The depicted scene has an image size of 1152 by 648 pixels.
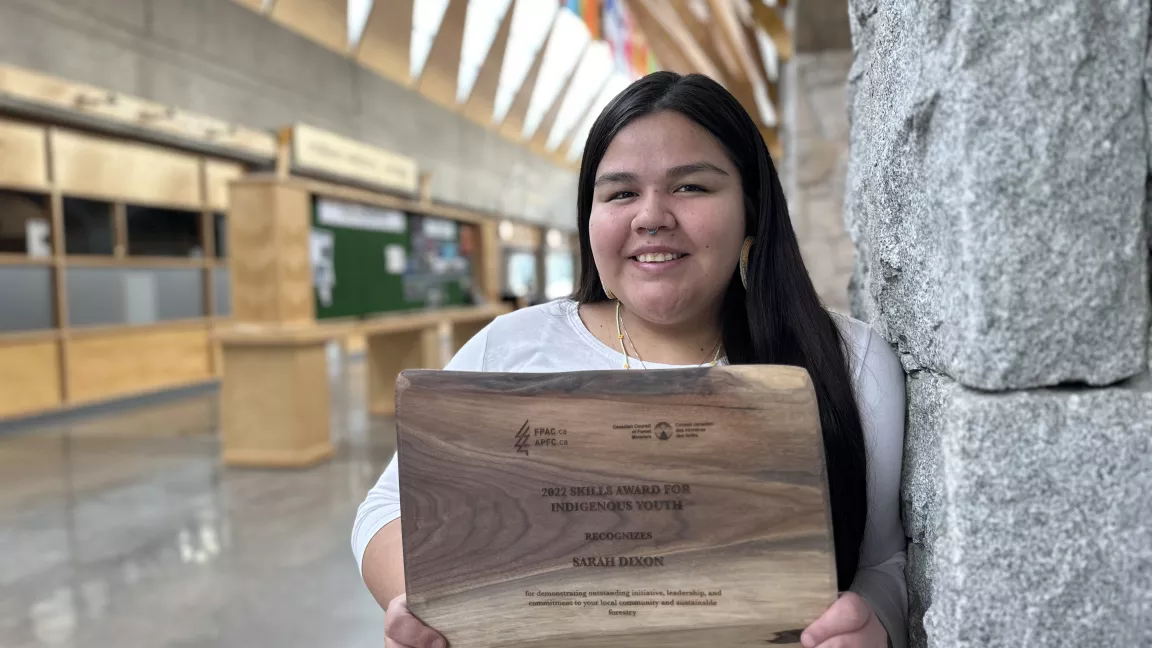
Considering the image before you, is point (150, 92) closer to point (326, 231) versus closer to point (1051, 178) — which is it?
point (326, 231)

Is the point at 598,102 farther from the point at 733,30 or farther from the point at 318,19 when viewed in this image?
A: the point at 733,30

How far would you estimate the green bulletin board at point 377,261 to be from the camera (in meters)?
5.51

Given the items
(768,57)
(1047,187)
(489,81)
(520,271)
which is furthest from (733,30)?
(520,271)

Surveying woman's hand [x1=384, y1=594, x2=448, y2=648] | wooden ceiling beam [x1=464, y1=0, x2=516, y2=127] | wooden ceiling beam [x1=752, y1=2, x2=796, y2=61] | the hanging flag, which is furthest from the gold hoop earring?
the hanging flag

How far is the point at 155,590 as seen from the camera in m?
3.08

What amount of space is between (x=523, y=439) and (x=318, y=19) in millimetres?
10941

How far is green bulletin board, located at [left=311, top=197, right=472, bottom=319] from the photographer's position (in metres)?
5.51

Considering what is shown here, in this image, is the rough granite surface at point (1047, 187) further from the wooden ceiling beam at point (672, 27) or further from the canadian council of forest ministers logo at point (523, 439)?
the wooden ceiling beam at point (672, 27)

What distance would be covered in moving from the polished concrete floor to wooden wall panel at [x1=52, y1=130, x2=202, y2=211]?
2.55 m

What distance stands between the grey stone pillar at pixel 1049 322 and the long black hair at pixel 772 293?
0.27 m

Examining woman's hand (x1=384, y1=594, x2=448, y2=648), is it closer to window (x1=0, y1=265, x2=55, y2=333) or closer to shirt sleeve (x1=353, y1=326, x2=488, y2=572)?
shirt sleeve (x1=353, y1=326, x2=488, y2=572)

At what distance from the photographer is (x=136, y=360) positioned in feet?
Answer: 25.8

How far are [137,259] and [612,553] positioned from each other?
27.9 ft

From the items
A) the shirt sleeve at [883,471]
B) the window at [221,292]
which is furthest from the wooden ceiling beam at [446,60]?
the shirt sleeve at [883,471]
